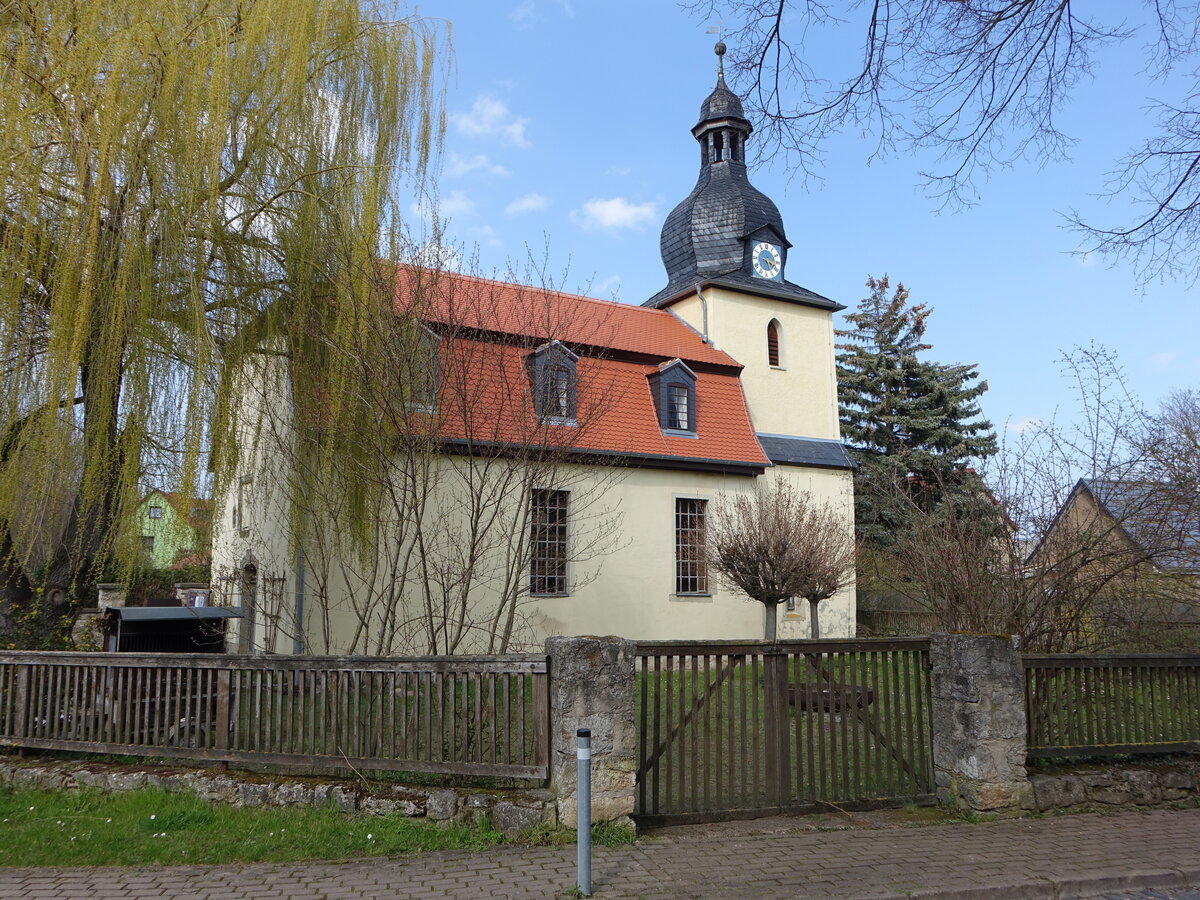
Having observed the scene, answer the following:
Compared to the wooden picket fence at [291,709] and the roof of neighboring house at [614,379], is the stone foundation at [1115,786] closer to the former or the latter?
the wooden picket fence at [291,709]

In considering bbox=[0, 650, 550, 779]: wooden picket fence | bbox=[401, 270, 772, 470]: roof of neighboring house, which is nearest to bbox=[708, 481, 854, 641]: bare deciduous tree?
bbox=[401, 270, 772, 470]: roof of neighboring house

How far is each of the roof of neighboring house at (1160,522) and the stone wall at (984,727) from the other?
→ 2681 millimetres

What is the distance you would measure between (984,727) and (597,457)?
379 inches

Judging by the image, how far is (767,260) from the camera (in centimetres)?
2248

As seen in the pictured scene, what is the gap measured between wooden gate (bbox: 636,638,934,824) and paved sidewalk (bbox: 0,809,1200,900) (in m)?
0.33

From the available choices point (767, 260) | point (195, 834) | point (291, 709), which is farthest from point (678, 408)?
point (195, 834)

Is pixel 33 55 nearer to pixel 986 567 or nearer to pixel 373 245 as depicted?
pixel 373 245

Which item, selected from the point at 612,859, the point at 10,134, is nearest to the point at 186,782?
the point at 612,859

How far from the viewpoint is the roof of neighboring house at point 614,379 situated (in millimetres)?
9727

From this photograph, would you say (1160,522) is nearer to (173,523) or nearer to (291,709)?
(291,709)

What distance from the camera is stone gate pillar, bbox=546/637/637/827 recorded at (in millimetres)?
5879

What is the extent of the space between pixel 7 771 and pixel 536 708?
15.1 feet

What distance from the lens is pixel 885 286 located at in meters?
34.3

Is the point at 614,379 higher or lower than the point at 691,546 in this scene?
higher
